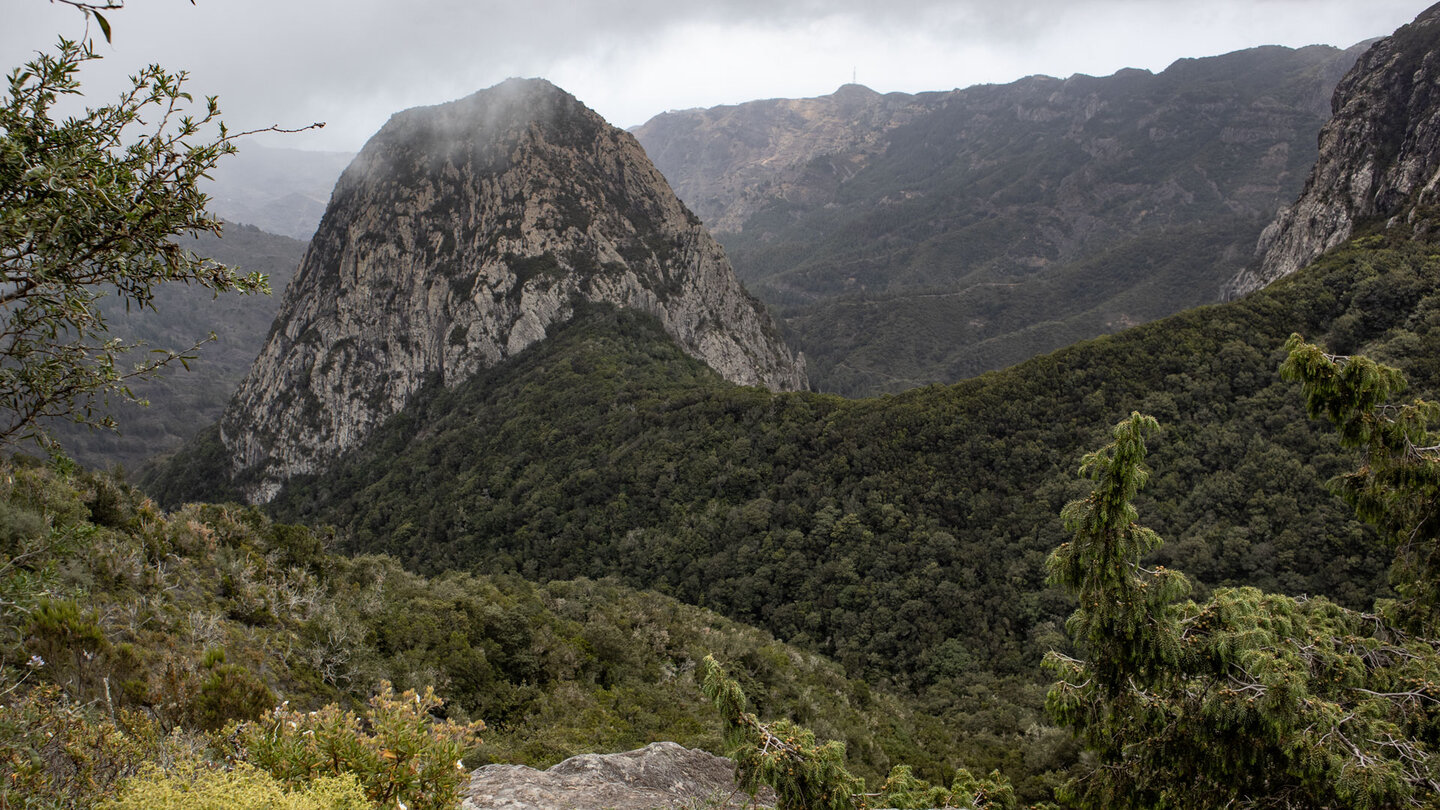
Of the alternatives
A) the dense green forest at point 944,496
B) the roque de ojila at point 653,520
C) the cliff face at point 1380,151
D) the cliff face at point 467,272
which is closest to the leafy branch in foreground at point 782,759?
the roque de ojila at point 653,520

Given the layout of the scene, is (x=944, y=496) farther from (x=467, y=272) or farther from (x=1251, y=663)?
(x=467, y=272)

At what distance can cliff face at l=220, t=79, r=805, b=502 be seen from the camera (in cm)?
8944

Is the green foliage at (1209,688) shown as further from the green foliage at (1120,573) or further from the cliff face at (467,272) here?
the cliff face at (467,272)

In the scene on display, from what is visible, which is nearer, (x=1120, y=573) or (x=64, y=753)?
(x=64, y=753)

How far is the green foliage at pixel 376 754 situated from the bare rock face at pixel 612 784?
3.26m

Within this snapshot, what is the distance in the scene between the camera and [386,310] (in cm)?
9725

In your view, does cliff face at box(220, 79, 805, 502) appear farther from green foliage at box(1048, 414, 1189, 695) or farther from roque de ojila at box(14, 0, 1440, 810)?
green foliage at box(1048, 414, 1189, 695)

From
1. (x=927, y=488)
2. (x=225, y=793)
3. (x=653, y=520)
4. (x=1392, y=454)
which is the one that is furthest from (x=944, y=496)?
Result: (x=225, y=793)

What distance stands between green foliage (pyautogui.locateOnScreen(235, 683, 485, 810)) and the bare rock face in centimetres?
326

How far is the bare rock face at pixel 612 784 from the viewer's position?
8438 millimetres

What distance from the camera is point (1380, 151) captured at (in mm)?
60375

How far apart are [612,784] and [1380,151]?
281 ft

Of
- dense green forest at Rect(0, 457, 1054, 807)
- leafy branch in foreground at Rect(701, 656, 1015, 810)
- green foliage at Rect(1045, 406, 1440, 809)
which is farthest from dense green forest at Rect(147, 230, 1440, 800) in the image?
leafy branch in foreground at Rect(701, 656, 1015, 810)

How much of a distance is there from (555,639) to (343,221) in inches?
4370
